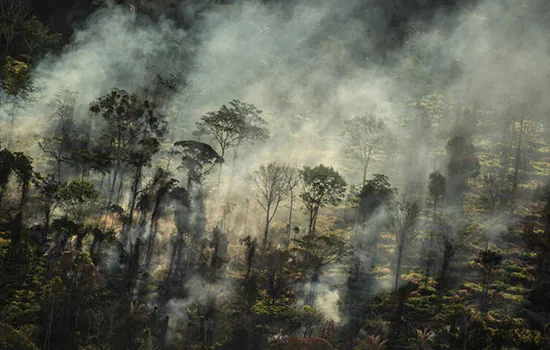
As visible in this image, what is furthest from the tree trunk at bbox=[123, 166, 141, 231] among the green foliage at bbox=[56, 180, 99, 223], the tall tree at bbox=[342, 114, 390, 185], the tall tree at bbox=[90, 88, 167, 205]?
the tall tree at bbox=[342, 114, 390, 185]

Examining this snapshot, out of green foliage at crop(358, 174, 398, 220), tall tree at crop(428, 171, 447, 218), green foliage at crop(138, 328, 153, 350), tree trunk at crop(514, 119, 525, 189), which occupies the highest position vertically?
tree trunk at crop(514, 119, 525, 189)

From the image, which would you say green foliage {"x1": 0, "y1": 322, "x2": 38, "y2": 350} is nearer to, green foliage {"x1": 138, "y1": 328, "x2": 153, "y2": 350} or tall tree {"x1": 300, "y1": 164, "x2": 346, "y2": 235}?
green foliage {"x1": 138, "y1": 328, "x2": 153, "y2": 350}

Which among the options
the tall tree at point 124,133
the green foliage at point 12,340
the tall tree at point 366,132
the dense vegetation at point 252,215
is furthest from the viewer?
the tall tree at point 366,132

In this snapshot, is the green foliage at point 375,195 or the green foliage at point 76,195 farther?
the green foliage at point 375,195

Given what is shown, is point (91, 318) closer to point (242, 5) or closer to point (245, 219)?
point (245, 219)

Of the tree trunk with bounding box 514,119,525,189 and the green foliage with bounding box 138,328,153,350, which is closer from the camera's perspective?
the green foliage with bounding box 138,328,153,350

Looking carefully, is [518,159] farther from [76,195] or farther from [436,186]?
[76,195]

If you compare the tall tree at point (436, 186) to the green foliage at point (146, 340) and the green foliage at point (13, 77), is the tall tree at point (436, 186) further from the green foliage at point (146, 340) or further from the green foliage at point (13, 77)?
the green foliage at point (13, 77)

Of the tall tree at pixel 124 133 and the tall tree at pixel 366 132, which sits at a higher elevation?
the tall tree at pixel 366 132

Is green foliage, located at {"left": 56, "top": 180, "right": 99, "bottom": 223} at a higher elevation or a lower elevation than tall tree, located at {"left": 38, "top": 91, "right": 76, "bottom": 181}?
lower

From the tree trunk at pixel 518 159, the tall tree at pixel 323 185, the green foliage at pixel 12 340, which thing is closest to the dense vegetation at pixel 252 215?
the green foliage at pixel 12 340

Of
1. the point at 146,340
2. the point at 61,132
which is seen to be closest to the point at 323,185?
the point at 146,340
